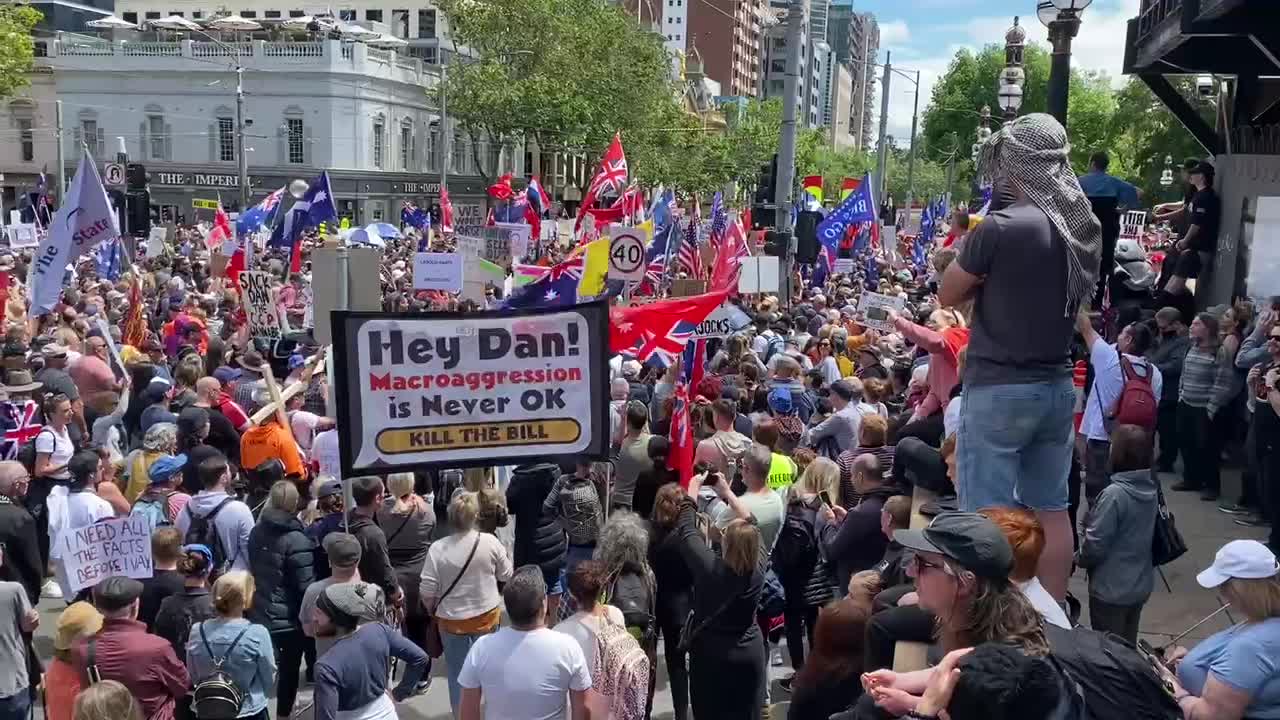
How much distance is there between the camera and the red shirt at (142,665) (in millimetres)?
5578

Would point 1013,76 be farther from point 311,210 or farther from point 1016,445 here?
point 1016,445

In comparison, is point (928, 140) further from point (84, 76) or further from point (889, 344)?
point (889, 344)

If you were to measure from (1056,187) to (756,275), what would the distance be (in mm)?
10829

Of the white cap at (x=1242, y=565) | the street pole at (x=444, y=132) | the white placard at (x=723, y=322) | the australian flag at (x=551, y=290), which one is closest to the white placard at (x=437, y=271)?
the australian flag at (x=551, y=290)

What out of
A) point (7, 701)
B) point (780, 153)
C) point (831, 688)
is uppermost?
point (780, 153)

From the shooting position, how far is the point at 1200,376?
10.2 m

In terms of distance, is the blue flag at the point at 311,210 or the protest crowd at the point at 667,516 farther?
the blue flag at the point at 311,210

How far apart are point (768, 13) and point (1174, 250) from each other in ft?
583

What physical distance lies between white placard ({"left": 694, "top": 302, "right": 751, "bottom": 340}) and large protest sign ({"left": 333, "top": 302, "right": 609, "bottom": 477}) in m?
4.58

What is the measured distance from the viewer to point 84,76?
55.5 meters

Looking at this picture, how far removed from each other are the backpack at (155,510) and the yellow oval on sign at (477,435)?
2.05 m

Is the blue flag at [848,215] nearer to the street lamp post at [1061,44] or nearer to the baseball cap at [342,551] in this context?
the street lamp post at [1061,44]

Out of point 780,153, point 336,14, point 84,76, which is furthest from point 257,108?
point 780,153

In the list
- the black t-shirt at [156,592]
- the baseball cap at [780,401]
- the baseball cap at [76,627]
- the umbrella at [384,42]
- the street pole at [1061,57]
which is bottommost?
the black t-shirt at [156,592]
